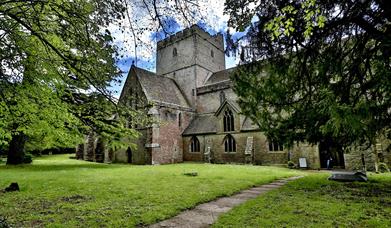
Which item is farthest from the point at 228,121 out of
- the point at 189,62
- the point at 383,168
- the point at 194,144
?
the point at 383,168

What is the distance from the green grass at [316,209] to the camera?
5441mm

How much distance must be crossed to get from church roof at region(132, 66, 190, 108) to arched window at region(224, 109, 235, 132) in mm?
7050

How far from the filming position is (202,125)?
28703mm

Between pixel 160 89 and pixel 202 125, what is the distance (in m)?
7.01

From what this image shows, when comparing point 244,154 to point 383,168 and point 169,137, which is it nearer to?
point 169,137

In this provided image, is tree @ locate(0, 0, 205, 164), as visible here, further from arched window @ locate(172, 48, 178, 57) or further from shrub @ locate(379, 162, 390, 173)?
arched window @ locate(172, 48, 178, 57)

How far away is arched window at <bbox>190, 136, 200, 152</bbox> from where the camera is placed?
27.8 metres

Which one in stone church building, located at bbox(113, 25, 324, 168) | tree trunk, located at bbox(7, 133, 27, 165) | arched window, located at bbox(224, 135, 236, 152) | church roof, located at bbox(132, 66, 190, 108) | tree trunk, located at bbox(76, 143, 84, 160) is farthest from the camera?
tree trunk, located at bbox(76, 143, 84, 160)

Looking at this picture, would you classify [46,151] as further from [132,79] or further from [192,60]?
[192,60]

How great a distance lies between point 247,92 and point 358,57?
395cm

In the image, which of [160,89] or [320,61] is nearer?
[320,61]

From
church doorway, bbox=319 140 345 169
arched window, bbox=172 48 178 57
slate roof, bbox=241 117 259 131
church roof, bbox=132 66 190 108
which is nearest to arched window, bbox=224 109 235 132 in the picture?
slate roof, bbox=241 117 259 131

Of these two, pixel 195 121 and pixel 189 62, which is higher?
pixel 189 62

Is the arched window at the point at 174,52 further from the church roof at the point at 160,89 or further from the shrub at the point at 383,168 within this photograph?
the shrub at the point at 383,168
